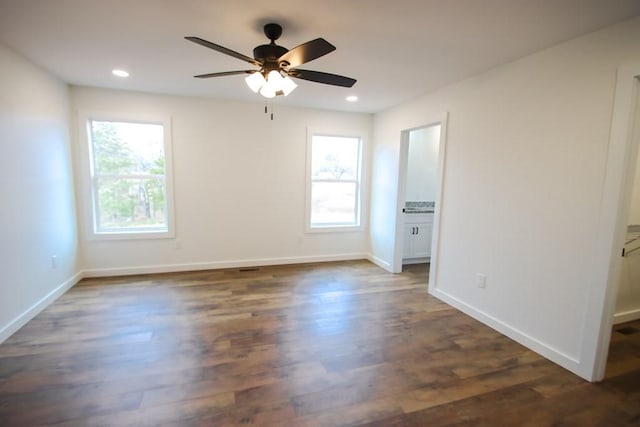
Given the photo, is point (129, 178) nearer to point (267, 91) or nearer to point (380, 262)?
point (267, 91)

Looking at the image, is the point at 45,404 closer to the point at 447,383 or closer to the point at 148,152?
the point at 447,383

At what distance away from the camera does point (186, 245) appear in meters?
4.27

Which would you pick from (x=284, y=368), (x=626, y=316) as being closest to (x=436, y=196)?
(x=626, y=316)

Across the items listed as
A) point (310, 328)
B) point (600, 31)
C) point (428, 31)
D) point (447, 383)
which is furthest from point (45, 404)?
point (600, 31)

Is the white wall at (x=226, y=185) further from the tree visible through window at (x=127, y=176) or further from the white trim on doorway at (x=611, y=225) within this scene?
the white trim on doorway at (x=611, y=225)

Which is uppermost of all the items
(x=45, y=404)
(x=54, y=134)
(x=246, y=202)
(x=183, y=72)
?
(x=183, y=72)

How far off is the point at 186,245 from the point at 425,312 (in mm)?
3308

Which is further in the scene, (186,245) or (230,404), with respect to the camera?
(186,245)

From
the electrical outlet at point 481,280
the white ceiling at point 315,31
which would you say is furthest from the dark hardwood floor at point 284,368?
the white ceiling at point 315,31

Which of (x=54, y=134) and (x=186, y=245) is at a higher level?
(x=54, y=134)

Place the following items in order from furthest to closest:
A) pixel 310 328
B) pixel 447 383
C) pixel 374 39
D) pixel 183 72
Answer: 1. pixel 183 72
2. pixel 310 328
3. pixel 374 39
4. pixel 447 383

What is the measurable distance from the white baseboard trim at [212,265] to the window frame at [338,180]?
470mm

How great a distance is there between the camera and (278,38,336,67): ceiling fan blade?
168cm

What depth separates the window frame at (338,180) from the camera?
4.67 m
